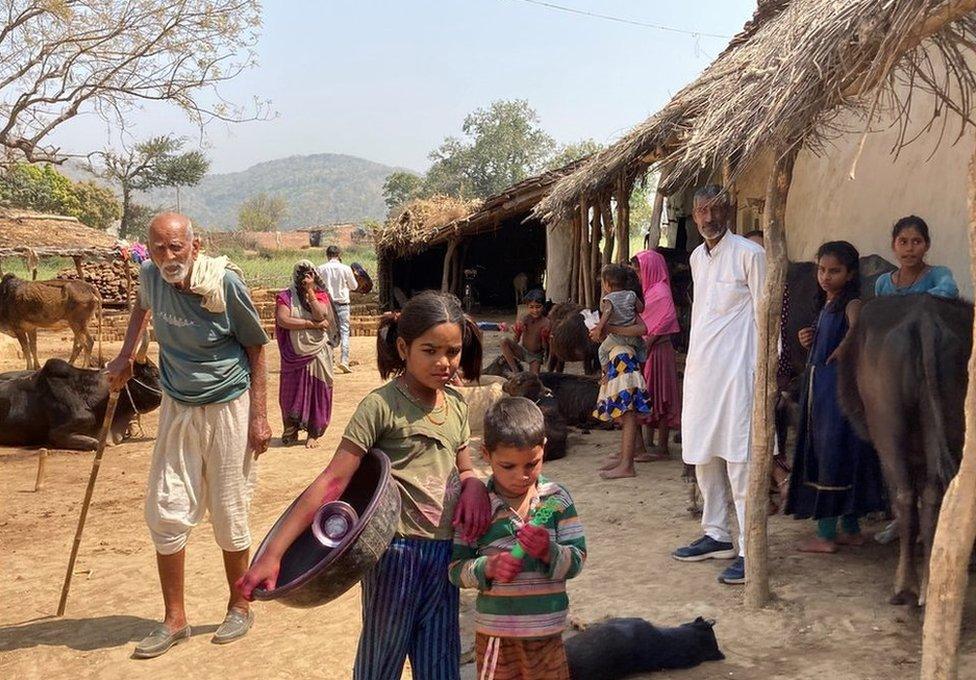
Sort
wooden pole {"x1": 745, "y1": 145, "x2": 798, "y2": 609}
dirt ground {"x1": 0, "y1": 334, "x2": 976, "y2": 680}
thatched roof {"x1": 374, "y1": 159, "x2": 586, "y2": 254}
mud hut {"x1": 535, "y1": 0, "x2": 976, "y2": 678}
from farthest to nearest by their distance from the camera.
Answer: thatched roof {"x1": 374, "y1": 159, "x2": 586, "y2": 254} → wooden pole {"x1": 745, "y1": 145, "x2": 798, "y2": 609} → dirt ground {"x1": 0, "y1": 334, "x2": 976, "y2": 680} → mud hut {"x1": 535, "y1": 0, "x2": 976, "y2": 678}

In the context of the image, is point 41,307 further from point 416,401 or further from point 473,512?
point 473,512

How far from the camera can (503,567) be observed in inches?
91.8

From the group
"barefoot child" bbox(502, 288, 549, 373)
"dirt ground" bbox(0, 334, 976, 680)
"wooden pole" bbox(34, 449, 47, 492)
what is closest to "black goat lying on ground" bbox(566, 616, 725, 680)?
"dirt ground" bbox(0, 334, 976, 680)

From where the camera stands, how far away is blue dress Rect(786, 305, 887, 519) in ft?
14.7

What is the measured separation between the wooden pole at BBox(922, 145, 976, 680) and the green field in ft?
80.1

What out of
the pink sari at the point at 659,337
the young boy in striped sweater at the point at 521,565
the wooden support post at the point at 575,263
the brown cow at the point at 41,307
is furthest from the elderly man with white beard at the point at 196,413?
the brown cow at the point at 41,307

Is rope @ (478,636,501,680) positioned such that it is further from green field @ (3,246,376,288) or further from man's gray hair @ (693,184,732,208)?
green field @ (3,246,376,288)

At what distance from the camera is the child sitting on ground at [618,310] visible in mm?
6617

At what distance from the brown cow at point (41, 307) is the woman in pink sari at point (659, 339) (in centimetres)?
963

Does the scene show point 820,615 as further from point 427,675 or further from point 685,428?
point 427,675

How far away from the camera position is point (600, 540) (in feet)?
17.2

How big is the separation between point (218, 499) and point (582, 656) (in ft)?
5.51

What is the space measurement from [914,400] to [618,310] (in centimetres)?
289

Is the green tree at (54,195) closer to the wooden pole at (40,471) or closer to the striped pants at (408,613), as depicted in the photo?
the wooden pole at (40,471)
